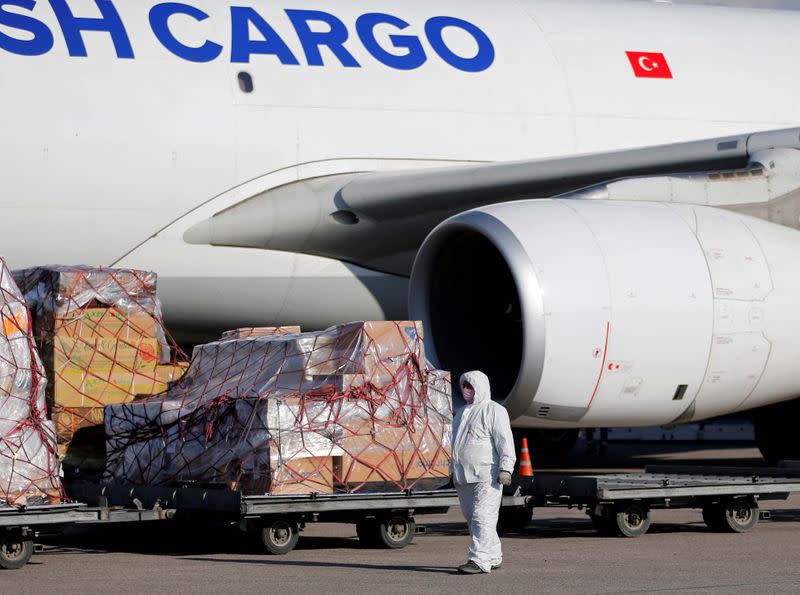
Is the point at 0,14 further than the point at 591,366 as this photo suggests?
Yes

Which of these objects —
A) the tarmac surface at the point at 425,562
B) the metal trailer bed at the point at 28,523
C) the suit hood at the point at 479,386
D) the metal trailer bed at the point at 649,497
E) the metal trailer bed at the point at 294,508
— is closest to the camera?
the tarmac surface at the point at 425,562

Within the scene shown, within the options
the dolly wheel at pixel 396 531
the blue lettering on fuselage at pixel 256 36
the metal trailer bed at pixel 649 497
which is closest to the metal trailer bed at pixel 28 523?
the dolly wheel at pixel 396 531

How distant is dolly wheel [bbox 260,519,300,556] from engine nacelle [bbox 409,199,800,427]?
6.20ft

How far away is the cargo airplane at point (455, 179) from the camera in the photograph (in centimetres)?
896

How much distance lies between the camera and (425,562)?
7.13 m

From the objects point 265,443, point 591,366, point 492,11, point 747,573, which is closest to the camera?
point 747,573

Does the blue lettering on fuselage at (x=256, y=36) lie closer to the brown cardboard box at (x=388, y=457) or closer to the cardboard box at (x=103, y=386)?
the cardboard box at (x=103, y=386)

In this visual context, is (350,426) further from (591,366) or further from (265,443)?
(591,366)

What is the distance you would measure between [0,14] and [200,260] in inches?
93.6

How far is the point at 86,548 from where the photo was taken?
8.13m

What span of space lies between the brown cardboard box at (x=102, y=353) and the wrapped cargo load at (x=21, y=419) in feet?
3.03

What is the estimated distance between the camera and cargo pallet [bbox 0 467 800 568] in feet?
23.4

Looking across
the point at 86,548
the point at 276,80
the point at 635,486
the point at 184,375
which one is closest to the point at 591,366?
the point at 635,486

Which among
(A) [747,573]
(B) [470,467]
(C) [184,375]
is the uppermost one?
(C) [184,375]
